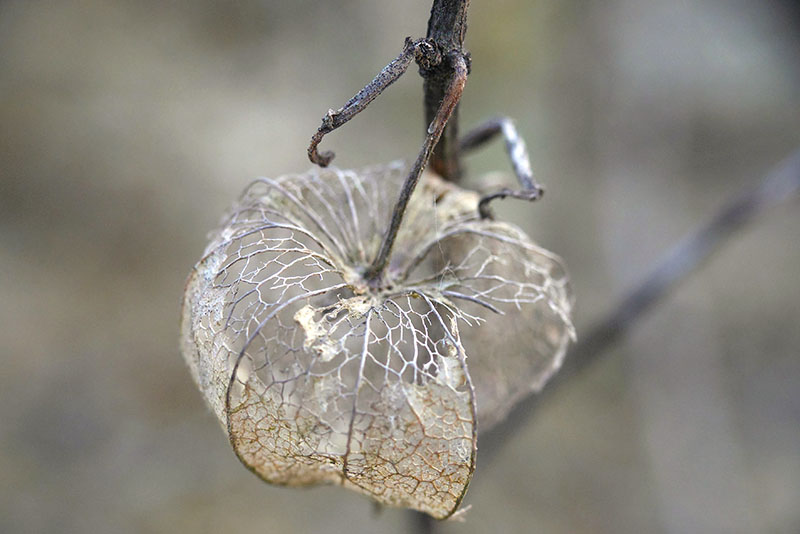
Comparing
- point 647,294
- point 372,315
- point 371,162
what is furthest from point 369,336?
point 371,162

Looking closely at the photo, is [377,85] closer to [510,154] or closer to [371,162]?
[510,154]

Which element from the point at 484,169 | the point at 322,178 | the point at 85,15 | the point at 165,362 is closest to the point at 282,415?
the point at 322,178

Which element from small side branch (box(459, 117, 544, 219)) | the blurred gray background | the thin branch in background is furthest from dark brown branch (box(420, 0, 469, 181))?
the blurred gray background

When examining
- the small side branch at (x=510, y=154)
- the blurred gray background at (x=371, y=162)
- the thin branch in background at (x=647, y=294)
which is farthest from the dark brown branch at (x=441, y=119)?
the blurred gray background at (x=371, y=162)

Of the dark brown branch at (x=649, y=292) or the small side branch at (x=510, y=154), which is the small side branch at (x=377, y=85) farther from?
the dark brown branch at (x=649, y=292)

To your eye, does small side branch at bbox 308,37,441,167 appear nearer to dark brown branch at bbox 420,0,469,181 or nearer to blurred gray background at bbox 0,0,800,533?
dark brown branch at bbox 420,0,469,181
